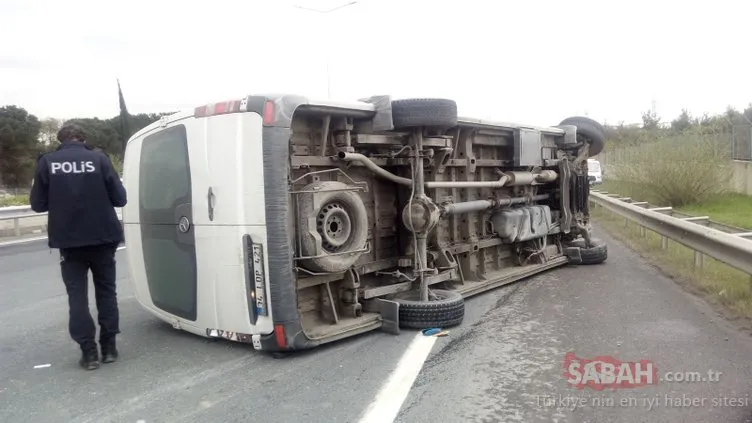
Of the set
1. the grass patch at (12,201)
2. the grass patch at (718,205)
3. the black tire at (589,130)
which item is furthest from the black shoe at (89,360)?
the grass patch at (12,201)

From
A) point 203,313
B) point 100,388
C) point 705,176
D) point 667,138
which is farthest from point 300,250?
point 667,138

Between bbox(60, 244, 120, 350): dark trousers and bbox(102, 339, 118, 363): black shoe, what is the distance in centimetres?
3

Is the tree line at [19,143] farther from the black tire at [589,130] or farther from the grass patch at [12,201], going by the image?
the black tire at [589,130]

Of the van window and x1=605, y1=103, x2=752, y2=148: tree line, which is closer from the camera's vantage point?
the van window

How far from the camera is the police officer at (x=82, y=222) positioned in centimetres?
419

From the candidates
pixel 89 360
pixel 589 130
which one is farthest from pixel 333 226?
pixel 589 130

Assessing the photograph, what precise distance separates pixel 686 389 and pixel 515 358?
3.76 ft

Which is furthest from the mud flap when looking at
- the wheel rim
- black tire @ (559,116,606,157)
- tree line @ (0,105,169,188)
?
tree line @ (0,105,169,188)

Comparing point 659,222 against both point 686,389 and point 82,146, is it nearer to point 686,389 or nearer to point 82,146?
point 686,389

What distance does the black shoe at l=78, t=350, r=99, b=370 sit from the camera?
4285 millimetres

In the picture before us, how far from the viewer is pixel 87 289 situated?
4.40 meters

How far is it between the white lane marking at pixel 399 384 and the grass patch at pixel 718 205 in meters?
10.3

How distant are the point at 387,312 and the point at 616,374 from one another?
1.90 metres

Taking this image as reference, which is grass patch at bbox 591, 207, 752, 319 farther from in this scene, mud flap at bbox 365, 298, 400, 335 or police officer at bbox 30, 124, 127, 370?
police officer at bbox 30, 124, 127, 370
